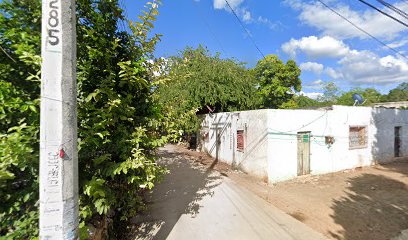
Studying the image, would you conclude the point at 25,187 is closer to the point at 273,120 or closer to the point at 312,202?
the point at 312,202

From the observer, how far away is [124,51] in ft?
11.3

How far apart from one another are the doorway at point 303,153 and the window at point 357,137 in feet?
10.8

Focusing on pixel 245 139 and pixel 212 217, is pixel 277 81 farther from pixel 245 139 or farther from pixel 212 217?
pixel 212 217

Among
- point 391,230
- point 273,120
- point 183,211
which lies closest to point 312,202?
point 391,230

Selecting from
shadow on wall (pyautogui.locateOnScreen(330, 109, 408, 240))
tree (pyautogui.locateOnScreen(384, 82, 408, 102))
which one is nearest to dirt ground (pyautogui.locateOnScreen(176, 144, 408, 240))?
shadow on wall (pyautogui.locateOnScreen(330, 109, 408, 240))

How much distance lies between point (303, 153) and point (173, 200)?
6.14 metres

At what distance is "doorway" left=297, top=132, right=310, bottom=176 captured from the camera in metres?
9.30

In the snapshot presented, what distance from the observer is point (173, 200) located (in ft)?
21.5

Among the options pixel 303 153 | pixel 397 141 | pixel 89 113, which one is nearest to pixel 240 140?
pixel 303 153

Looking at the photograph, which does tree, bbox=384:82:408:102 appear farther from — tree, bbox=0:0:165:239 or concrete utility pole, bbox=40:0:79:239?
concrete utility pole, bbox=40:0:79:239

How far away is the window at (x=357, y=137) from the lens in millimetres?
11086

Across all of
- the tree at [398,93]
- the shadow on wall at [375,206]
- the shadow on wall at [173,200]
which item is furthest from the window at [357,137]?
the tree at [398,93]

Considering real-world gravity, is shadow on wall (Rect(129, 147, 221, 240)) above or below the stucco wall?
below

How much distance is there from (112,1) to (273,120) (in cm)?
717
